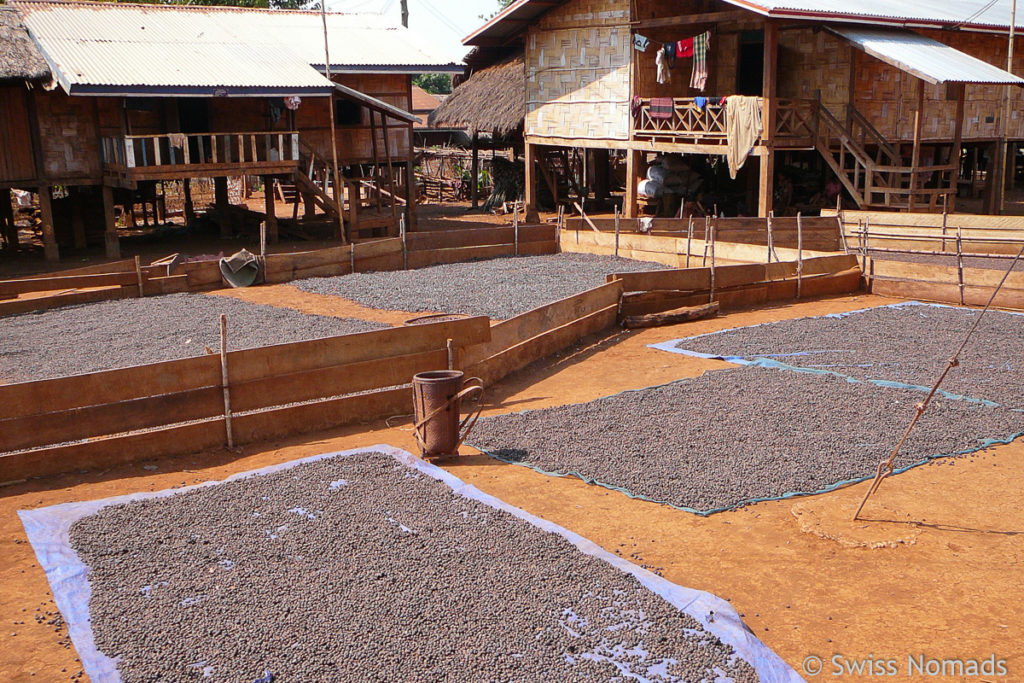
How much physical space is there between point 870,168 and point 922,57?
85.7 inches

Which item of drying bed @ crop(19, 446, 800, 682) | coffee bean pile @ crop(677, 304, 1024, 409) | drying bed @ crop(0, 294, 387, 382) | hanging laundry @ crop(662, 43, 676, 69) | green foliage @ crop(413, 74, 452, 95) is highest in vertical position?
green foliage @ crop(413, 74, 452, 95)

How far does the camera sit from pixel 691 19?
20.3 metres

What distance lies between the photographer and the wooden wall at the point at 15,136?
18719 millimetres

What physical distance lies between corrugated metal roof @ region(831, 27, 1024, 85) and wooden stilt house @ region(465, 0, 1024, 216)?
0.16ft

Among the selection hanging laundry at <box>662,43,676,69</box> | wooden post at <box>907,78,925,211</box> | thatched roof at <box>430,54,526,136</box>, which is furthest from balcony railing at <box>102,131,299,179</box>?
wooden post at <box>907,78,925,211</box>

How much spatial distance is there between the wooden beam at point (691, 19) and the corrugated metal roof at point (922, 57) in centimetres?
198

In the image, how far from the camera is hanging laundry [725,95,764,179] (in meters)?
19.0

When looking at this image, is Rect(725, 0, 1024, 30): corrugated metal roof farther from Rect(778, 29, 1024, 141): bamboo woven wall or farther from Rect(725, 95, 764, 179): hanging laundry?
Rect(725, 95, 764, 179): hanging laundry

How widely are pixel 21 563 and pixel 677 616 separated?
4087 mm

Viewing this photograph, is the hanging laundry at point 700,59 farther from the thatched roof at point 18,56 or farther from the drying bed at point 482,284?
the thatched roof at point 18,56

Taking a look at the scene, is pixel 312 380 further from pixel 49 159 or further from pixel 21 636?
pixel 49 159

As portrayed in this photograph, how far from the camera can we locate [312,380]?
28.2 feet

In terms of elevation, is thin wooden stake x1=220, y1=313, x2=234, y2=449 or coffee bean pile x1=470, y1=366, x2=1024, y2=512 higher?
thin wooden stake x1=220, y1=313, x2=234, y2=449

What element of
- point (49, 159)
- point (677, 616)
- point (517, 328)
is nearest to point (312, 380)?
point (517, 328)
